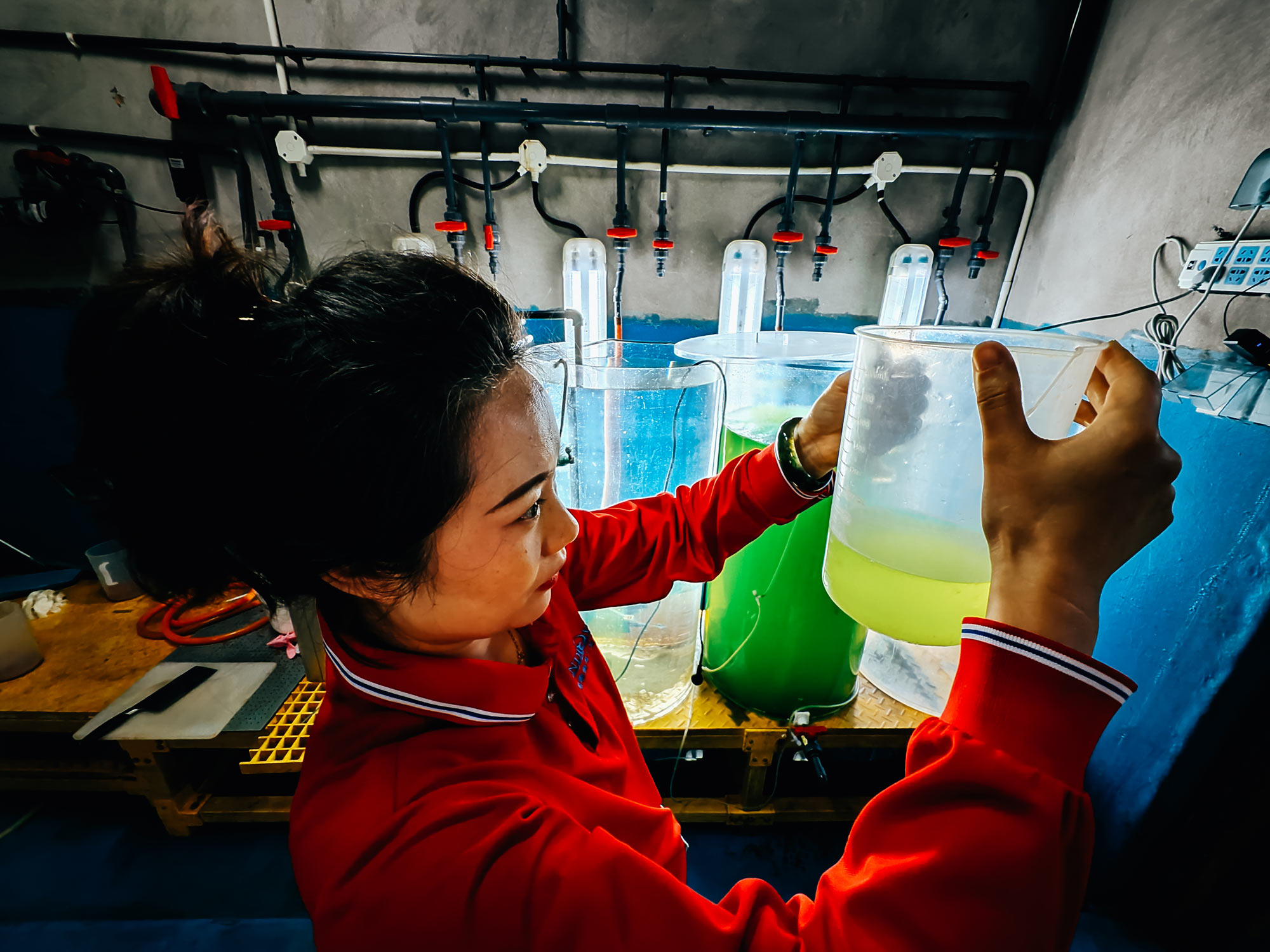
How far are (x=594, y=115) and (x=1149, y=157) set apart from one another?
1.42 meters

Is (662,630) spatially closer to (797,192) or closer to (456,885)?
(456,885)

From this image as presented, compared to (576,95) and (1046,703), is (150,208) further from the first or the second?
(1046,703)

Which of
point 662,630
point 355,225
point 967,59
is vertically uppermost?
point 967,59

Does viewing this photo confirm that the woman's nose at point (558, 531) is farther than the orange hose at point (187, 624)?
No

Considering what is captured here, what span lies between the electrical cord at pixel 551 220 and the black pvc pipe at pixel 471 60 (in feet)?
1.12

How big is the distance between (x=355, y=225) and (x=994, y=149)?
218cm

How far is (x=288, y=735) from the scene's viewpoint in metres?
1.13

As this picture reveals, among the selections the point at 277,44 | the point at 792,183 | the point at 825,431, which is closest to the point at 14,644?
the point at 277,44

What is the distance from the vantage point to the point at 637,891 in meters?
0.44

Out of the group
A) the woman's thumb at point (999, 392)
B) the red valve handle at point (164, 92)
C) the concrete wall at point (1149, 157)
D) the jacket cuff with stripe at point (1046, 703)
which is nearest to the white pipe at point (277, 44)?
the red valve handle at point (164, 92)

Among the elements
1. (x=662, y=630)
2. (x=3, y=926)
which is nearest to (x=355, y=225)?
(x=662, y=630)

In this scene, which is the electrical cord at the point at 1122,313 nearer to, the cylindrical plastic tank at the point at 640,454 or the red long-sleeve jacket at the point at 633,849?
the cylindrical plastic tank at the point at 640,454

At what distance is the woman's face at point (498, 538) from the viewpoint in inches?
20.8

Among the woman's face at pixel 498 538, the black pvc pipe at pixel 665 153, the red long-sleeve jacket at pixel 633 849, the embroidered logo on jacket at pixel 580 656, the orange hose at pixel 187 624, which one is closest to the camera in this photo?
the red long-sleeve jacket at pixel 633 849
